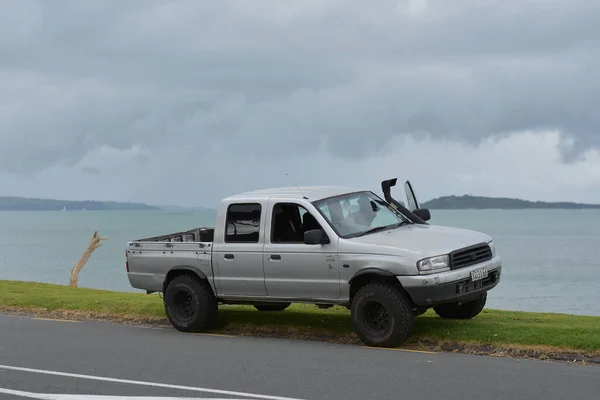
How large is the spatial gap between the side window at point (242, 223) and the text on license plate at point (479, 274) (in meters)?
3.13

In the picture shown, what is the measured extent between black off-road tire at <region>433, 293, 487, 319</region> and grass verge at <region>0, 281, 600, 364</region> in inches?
6.1

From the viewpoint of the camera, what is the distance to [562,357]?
33.3 feet

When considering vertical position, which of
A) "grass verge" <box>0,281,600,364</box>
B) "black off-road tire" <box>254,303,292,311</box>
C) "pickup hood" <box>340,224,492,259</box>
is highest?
"pickup hood" <box>340,224,492,259</box>

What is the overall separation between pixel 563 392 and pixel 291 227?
16.3 feet

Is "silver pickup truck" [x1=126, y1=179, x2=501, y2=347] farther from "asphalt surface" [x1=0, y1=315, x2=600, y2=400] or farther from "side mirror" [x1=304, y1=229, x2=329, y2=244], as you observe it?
"asphalt surface" [x1=0, y1=315, x2=600, y2=400]

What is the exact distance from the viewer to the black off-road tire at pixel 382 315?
10812 millimetres

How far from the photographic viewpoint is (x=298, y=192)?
12477mm

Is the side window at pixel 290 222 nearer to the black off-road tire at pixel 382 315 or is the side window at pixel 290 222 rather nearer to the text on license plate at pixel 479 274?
the black off-road tire at pixel 382 315

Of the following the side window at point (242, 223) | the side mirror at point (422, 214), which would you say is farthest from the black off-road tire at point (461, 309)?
the side window at point (242, 223)

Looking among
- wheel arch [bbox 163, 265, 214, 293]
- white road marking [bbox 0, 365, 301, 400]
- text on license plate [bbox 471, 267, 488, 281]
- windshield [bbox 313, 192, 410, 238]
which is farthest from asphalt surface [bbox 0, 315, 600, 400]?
windshield [bbox 313, 192, 410, 238]

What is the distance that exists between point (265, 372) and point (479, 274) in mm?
3348

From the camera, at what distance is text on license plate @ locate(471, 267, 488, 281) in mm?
11094

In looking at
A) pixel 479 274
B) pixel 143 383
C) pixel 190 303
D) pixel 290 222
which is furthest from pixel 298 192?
pixel 143 383

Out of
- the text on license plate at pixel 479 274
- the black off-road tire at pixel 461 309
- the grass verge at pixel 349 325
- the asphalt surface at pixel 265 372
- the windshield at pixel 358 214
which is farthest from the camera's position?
the black off-road tire at pixel 461 309
